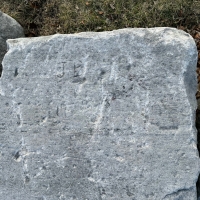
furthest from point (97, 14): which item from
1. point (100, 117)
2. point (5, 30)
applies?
point (100, 117)

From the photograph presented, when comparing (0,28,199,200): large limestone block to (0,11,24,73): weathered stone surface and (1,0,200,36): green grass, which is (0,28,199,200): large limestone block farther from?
(1,0,200,36): green grass

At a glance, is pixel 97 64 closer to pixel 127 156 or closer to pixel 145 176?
pixel 127 156

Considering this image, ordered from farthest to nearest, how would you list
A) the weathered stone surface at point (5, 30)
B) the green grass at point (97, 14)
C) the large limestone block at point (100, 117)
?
the green grass at point (97, 14)
the weathered stone surface at point (5, 30)
the large limestone block at point (100, 117)

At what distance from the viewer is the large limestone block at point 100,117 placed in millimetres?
2139

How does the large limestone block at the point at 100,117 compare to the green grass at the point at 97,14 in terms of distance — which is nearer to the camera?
the large limestone block at the point at 100,117

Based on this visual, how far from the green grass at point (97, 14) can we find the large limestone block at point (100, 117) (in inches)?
38.7

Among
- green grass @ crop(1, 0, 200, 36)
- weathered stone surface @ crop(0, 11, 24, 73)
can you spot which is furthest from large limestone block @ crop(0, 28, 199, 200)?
green grass @ crop(1, 0, 200, 36)

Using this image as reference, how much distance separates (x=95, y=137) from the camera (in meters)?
2.23

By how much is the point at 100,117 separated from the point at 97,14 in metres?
1.39

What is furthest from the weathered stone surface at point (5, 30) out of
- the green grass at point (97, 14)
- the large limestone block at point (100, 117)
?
the large limestone block at point (100, 117)

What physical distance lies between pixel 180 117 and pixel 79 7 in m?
1.68

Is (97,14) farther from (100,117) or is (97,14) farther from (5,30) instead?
(100,117)

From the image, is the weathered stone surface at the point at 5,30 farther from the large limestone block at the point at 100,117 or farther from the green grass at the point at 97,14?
the large limestone block at the point at 100,117

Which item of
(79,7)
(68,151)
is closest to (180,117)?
(68,151)
